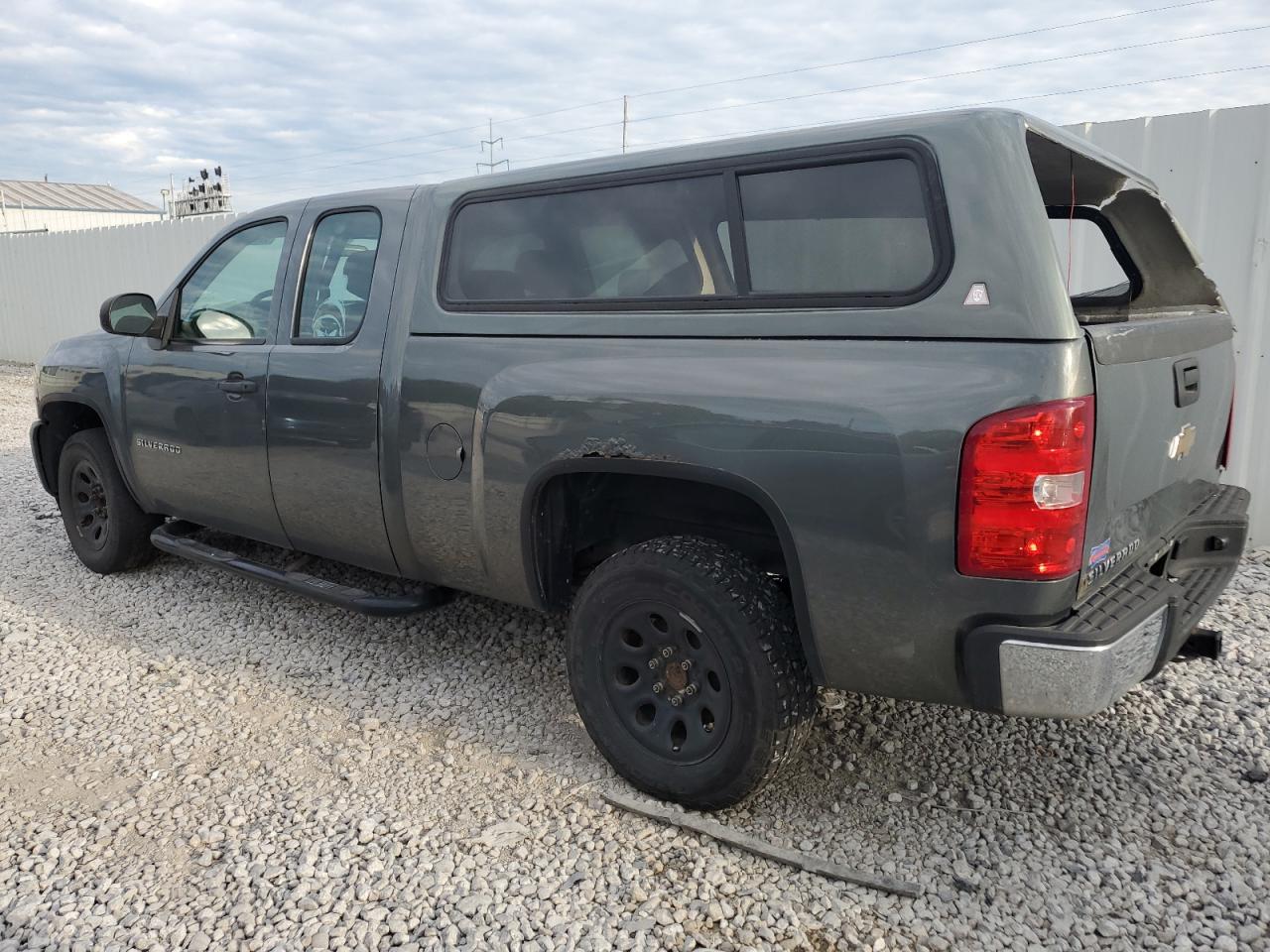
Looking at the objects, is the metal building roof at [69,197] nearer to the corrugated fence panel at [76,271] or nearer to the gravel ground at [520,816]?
the corrugated fence panel at [76,271]

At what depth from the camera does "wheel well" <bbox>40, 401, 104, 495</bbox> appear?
494cm

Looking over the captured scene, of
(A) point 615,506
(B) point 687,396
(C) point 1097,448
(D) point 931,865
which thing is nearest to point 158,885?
(A) point 615,506

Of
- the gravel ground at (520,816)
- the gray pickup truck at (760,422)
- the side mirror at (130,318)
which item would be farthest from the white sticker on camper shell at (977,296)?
the side mirror at (130,318)

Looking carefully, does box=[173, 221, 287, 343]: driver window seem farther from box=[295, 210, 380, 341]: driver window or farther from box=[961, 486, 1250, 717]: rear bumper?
box=[961, 486, 1250, 717]: rear bumper

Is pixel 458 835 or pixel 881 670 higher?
pixel 881 670

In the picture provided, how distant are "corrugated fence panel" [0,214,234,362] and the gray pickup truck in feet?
35.9

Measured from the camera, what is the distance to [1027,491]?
2.06 metres

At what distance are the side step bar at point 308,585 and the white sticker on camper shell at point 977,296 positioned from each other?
7.31ft

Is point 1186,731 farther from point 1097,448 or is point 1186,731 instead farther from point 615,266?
point 615,266

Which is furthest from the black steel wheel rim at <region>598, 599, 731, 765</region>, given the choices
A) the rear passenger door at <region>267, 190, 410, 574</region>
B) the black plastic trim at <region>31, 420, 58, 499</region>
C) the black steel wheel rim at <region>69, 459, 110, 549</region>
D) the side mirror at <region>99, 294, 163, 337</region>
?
the black plastic trim at <region>31, 420, 58, 499</region>

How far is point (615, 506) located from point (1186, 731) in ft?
7.23

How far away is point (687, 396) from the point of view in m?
2.52

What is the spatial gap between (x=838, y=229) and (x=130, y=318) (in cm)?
339

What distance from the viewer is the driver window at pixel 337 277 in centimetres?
349
